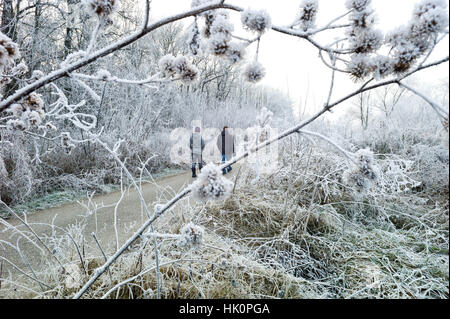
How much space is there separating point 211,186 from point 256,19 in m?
0.40

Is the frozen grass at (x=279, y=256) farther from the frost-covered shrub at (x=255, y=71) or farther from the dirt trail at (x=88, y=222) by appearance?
the frost-covered shrub at (x=255, y=71)

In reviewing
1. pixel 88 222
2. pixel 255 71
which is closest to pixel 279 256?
pixel 255 71

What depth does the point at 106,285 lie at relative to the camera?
1.23 metres

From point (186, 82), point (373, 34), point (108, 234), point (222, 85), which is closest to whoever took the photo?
point (373, 34)

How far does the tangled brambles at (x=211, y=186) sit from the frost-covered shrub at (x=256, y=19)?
34 cm

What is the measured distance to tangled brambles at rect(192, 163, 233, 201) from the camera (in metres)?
0.48

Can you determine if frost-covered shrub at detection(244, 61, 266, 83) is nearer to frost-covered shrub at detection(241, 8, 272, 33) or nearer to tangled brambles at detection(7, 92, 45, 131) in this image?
frost-covered shrub at detection(241, 8, 272, 33)

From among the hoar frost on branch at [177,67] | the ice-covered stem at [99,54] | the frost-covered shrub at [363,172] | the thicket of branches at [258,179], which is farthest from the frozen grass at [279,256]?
the ice-covered stem at [99,54]

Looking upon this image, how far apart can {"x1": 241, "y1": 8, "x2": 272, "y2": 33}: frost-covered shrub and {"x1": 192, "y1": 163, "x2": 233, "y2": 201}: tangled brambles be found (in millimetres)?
345

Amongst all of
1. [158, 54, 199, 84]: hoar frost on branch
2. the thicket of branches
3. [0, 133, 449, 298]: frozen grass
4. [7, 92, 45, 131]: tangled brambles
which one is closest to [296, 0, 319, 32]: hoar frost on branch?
the thicket of branches

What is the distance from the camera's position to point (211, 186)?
483 millimetres

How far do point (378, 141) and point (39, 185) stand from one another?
13.5ft
